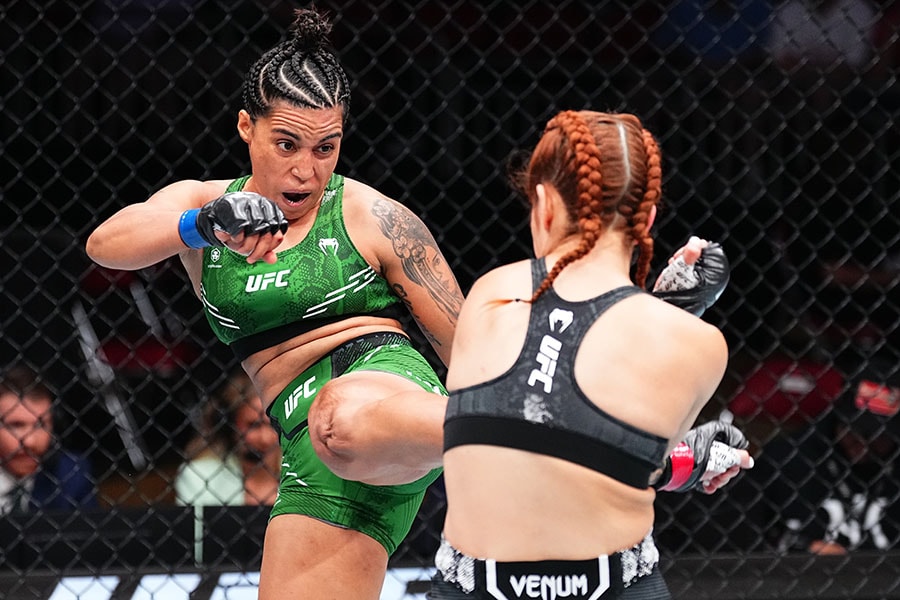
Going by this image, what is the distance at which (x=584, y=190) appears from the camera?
4.69ft

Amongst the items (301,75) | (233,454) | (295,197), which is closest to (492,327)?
(295,197)

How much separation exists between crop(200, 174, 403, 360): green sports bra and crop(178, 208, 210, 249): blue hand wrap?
0.40 ft

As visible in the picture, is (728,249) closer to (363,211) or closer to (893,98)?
(893,98)

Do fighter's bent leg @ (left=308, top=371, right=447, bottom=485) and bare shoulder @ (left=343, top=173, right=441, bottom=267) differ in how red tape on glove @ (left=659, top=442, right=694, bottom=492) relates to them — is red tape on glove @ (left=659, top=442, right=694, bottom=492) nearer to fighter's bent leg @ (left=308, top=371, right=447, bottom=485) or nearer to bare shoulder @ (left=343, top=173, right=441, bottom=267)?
fighter's bent leg @ (left=308, top=371, right=447, bottom=485)

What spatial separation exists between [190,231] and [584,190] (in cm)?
79

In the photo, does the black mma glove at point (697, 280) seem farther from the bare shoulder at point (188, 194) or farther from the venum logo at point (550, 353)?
the bare shoulder at point (188, 194)

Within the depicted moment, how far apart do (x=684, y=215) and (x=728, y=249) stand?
0.19 meters

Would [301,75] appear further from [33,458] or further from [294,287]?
[33,458]

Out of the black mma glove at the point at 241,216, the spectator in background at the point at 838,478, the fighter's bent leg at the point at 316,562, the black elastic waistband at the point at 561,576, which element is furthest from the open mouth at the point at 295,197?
the spectator in background at the point at 838,478

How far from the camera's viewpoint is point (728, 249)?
3.81 meters

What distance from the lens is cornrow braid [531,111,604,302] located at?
1.43 metres

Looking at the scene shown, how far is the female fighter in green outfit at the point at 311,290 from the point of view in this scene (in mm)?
1994

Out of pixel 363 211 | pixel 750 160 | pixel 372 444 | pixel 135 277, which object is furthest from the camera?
pixel 135 277

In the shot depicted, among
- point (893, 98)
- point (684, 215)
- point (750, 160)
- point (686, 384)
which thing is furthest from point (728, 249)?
point (686, 384)
